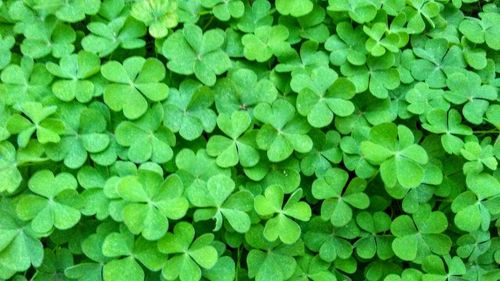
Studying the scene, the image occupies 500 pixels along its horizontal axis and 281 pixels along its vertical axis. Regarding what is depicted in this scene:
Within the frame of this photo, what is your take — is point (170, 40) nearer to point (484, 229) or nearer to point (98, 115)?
point (98, 115)

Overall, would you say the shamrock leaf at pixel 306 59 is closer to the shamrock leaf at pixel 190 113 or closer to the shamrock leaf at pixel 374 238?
the shamrock leaf at pixel 190 113

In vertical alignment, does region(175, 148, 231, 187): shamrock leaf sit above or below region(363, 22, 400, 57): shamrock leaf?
below

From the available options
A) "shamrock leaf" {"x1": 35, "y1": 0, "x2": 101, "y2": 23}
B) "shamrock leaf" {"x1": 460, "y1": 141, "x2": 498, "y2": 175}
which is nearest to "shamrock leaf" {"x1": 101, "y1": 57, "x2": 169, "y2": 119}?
"shamrock leaf" {"x1": 35, "y1": 0, "x2": 101, "y2": 23}

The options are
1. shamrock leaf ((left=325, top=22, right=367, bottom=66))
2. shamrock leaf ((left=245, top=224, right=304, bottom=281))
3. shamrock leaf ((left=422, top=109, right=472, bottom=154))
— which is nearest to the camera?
shamrock leaf ((left=245, top=224, right=304, bottom=281))

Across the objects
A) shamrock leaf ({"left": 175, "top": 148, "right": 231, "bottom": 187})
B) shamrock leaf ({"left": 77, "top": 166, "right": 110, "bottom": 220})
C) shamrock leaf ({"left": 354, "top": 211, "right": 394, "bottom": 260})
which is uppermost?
shamrock leaf ({"left": 175, "top": 148, "right": 231, "bottom": 187})

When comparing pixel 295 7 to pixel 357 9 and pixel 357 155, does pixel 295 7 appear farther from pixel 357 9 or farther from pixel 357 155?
pixel 357 155

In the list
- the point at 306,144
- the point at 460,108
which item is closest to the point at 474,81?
the point at 460,108

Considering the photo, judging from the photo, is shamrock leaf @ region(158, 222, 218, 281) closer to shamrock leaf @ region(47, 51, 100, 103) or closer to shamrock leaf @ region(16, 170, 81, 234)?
shamrock leaf @ region(16, 170, 81, 234)

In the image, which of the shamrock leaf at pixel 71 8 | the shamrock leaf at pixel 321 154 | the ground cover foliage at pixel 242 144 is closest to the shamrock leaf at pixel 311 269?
the ground cover foliage at pixel 242 144

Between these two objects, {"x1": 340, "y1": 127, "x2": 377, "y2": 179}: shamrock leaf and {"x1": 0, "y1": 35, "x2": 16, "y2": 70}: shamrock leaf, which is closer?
{"x1": 340, "y1": 127, "x2": 377, "y2": 179}: shamrock leaf
